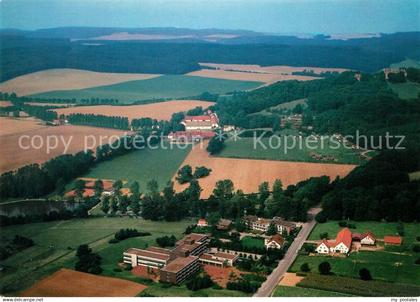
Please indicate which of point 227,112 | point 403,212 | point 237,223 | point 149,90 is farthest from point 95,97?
point 403,212

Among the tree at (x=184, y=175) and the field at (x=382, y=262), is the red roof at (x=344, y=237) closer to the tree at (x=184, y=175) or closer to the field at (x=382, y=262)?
the field at (x=382, y=262)

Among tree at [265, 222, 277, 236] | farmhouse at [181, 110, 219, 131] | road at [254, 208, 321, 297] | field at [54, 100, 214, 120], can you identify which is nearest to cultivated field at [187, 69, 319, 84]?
field at [54, 100, 214, 120]

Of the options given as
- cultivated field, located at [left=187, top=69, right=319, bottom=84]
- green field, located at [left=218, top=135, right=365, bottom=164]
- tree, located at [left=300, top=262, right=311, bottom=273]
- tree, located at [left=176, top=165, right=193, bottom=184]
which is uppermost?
cultivated field, located at [left=187, top=69, right=319, bottom=84]

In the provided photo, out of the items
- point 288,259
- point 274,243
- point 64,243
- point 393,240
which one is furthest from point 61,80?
point 393,240

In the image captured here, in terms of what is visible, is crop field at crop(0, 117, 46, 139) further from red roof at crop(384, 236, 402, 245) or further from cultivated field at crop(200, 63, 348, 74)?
cultivated field at crop(200, 63, 348, 74)

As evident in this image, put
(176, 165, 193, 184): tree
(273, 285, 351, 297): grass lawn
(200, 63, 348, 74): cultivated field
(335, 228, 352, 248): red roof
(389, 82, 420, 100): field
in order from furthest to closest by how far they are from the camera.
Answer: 1. (200, 63, 348, 74): cultivated field
2. (389, 82, 420, 100): field
3. (176, 165, 193, 184): tree
4. (335, 228, 352, 248): red roof
5. (273, 285, 351, 297): grass lawn

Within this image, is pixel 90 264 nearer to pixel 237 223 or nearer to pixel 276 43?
pixel 237 223
